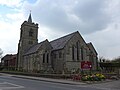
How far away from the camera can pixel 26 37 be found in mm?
62500

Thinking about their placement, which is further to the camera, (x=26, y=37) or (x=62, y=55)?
(x=26, y=37)

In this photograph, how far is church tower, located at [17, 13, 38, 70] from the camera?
6199 centimetres

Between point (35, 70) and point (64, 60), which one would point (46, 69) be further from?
point (64, 60)

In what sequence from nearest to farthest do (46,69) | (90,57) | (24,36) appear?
(46,69) < (90,57) < (24,36)

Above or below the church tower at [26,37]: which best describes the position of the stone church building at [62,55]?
below

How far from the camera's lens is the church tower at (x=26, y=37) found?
6199 cm

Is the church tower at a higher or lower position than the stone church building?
higher

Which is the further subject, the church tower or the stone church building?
the church tower

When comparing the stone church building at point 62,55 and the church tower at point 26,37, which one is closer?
the stone church building at point 62,55

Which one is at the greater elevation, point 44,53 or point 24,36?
point 24,36

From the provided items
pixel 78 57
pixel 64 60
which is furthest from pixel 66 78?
pixel 78 57

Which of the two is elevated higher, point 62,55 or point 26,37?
point 26,37

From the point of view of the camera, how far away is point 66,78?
98.3 ft

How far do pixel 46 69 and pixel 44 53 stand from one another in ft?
15.1
